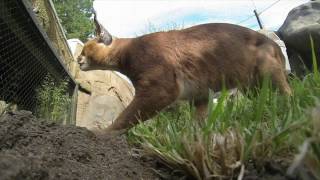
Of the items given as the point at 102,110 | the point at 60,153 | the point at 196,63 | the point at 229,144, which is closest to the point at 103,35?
the point at 196,63

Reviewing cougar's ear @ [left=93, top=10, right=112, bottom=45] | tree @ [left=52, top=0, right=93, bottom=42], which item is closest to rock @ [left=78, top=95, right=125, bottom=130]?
cougar's ear @ [left=93, top=10, right=112, bottom=45]

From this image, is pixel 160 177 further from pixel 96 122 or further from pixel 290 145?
pixel 96 122

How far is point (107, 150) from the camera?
3.09 metres

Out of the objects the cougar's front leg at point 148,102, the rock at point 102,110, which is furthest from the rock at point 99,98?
the cougar's front leg at point 148,102

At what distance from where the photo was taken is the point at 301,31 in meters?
13.5

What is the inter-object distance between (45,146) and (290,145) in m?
1.33

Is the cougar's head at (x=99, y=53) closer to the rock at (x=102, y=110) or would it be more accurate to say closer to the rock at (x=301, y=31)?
the rock at (x=102, y=110)

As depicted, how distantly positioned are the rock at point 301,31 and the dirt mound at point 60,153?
411 inches

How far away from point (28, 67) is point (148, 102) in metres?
1.85

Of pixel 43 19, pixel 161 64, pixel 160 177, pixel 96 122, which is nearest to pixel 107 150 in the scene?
pixel 160 177

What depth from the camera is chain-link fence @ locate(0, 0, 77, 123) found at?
208 inches

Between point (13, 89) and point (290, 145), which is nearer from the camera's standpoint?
point (290, 145)

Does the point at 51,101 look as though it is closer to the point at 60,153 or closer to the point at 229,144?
the point at 60,153

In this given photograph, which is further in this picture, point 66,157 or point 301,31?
point 301,31
